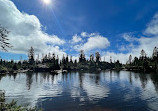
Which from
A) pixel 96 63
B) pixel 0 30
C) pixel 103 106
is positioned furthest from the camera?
pixel 96 63

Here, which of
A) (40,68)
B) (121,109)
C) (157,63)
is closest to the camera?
(121,109)

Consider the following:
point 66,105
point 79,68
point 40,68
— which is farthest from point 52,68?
point 66,105

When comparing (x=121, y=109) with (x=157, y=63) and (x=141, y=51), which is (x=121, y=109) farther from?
(x=141, y=51)

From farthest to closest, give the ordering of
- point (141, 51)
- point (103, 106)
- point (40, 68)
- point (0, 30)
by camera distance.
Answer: point (141, 51), point (40, 68), point (103, 106), point (0, 30)

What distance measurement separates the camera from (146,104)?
63.9ft

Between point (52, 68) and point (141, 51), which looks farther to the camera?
point (141, 51)

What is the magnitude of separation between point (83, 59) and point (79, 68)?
970 inches

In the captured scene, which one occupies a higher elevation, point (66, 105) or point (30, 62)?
point (30, 62)

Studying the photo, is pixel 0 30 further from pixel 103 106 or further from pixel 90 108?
pixel 103 106

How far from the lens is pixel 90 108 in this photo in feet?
58.7

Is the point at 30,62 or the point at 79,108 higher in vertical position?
the point at 30,62

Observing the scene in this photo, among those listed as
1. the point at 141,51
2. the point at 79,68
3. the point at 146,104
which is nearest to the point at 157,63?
the point at 141,51

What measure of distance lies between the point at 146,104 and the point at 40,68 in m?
111

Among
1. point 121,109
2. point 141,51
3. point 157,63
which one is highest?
point 141,51
